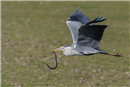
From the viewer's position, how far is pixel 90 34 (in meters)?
7.17

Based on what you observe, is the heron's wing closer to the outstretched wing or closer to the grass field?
the outstretched wing

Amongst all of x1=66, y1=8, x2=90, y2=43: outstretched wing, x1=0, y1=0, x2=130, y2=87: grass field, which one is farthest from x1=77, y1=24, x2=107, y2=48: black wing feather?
x1=0, y1=0, x2=130, y2=87: grass field

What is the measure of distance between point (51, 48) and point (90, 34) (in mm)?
5576

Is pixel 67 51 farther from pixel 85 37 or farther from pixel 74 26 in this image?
pixel 85 37

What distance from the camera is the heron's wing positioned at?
22.4 ft

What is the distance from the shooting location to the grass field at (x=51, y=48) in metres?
8.55

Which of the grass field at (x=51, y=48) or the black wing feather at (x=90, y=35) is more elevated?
the black wing feather at (x=90, y=35)

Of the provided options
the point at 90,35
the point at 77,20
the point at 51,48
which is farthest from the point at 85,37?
the point at 51,48

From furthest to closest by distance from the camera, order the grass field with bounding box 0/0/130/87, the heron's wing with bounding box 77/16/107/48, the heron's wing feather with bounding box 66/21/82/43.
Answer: the grass field with bounding box 0/0/130/87, the heron's wing feather with bounding box 66/21/82/43, the heron's wing with bounding box 77/16/107/48

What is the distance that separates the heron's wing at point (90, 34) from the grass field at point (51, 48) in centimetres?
147

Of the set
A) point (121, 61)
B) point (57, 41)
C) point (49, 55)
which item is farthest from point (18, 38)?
point (121, 61)

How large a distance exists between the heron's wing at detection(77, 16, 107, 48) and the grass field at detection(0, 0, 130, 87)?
147 centimetres

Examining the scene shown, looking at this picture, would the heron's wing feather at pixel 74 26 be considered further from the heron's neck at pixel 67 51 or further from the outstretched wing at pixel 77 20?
the heron's neck at pixel 67 51

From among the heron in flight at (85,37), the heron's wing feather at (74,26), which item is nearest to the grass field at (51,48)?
the heron in flight at (85,37)
